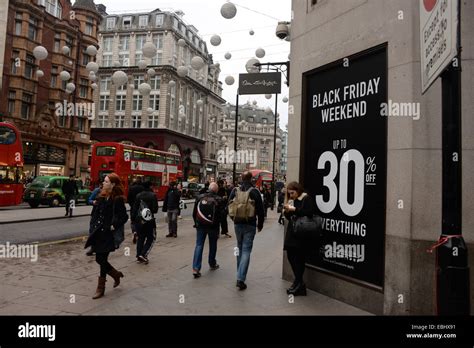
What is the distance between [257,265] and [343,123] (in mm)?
3651

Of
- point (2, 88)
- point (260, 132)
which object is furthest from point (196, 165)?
point (260, 132)

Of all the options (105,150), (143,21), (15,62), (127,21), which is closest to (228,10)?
(105,150)

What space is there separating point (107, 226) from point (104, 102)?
174 ft

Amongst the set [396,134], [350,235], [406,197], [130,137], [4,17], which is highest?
[4,17]

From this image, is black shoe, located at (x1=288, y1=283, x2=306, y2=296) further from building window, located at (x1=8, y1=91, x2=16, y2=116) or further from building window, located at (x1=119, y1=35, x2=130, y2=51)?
building window, located at (x1=119, y1=35, x2=130, y2=51)

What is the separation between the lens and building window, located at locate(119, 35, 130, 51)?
178 feet

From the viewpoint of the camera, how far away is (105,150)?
2523 cm

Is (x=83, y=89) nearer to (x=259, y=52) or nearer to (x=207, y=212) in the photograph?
(x=259, y=52)

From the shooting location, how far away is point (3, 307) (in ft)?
16.1

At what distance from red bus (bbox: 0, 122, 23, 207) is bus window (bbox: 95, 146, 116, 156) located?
5.96m

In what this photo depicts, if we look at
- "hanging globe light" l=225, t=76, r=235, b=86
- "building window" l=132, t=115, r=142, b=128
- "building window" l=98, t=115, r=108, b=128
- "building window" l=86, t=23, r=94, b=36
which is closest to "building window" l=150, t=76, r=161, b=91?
"building window" l=132, t=115, r=142, b=128

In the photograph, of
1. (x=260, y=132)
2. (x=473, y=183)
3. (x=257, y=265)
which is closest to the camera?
(x=473, y=183)

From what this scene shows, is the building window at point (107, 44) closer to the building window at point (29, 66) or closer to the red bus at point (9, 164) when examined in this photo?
the building window at point (29, 66)

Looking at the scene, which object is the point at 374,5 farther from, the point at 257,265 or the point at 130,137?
the point at 130,137
